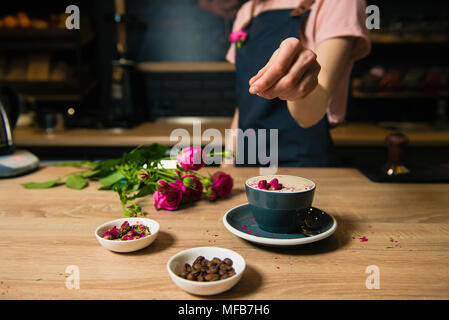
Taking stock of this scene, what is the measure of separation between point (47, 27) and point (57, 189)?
2.05 metres

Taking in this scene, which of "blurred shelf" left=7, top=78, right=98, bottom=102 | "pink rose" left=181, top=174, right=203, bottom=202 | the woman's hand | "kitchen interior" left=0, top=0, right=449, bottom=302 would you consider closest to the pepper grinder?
"kitchen interior" left=0, top=0, right=449, bottom=302

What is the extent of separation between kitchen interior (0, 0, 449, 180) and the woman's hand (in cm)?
156

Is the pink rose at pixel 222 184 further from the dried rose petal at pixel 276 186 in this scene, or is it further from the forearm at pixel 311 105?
the forearm at pixel 311 105

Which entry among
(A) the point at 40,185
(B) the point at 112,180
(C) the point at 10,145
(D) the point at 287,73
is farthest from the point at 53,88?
(D) the point at 287,73

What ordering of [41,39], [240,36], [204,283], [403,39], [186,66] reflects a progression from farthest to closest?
1. [186,66]
2. [41,39]
3. [403,39]
4. [240,36]
5. [204,283]

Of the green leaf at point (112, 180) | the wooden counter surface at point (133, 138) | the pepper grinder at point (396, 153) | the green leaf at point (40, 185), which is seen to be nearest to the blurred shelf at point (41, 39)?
the wooden counter surface at point (133, 138)

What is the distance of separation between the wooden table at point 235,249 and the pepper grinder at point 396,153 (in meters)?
0.14

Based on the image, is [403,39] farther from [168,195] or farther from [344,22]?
[168,195]

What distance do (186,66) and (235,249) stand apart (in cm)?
222

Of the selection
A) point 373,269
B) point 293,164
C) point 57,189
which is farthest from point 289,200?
point 293,164

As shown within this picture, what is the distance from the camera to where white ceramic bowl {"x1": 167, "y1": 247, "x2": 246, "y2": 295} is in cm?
43

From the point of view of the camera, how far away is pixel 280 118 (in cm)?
144

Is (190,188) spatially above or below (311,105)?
below
